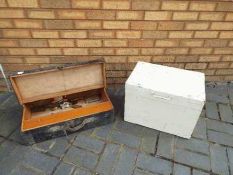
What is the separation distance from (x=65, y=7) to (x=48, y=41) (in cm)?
38

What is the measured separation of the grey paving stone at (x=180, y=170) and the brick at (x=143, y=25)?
1214mm

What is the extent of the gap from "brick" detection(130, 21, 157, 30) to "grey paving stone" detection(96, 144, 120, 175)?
108 centimetres

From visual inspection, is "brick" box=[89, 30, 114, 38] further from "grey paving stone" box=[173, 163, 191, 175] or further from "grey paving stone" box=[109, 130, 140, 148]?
"grey paving stone" box=[173, 163, 191, 175]

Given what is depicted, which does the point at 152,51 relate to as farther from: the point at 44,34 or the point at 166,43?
the point at 44,34

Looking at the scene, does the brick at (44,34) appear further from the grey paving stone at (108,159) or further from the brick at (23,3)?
the grey paving stone at (108,159)

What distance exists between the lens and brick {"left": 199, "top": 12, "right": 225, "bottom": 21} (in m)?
2.17

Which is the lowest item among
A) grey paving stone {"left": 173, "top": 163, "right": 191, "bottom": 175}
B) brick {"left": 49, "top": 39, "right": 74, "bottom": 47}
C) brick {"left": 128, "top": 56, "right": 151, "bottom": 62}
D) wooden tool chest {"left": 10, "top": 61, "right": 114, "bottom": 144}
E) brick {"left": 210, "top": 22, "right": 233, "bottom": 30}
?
grey paving stone {"left": 173, "top": 163, "right": 191, "bottom": 175}

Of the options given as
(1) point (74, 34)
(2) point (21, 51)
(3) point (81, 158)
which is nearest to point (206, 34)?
(1) point (74, 34)

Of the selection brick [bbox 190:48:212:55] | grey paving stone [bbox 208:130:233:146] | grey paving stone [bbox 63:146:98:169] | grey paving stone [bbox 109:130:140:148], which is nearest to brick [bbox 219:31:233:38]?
brick [bbox 190:48:212:55]

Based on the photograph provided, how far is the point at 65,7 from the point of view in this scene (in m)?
2.00

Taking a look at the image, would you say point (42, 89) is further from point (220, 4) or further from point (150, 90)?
point (220, 4)

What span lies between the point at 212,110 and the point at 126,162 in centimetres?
108

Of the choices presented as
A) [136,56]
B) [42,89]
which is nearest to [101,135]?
[42,89]

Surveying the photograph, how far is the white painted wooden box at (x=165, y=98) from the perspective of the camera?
1896 millimetres
